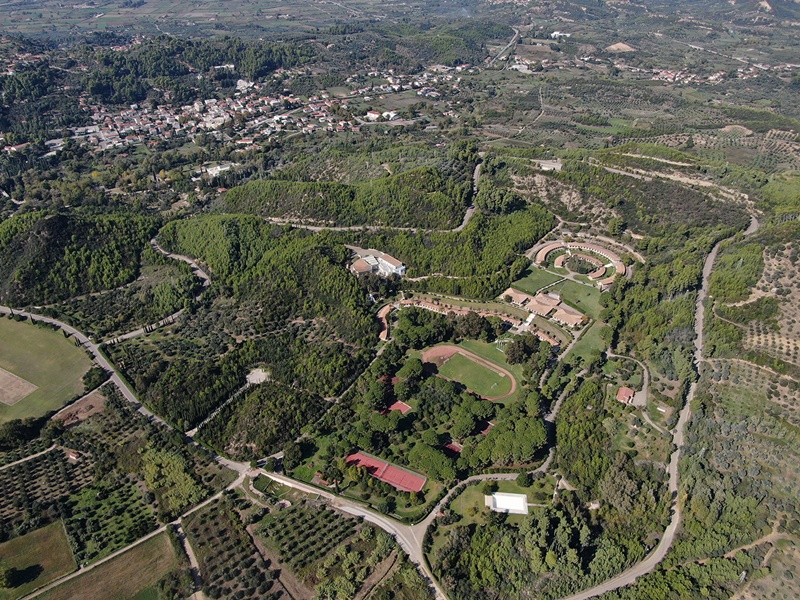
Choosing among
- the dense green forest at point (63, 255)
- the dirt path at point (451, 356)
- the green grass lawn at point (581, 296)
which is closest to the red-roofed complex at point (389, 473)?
the dirt path at point (451, 356)

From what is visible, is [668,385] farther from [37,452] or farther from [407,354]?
[37,452]

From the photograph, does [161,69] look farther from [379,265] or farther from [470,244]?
[470,244]

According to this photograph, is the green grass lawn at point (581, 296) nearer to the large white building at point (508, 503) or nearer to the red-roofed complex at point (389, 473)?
the large white building at point (508, 503)

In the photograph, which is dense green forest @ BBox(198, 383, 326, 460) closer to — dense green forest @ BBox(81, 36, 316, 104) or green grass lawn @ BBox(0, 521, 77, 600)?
green grass lawn @ BBox(0, 521, 77, 600)

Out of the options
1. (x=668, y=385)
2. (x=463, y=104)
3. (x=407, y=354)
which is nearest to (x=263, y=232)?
(x=407, y=354)

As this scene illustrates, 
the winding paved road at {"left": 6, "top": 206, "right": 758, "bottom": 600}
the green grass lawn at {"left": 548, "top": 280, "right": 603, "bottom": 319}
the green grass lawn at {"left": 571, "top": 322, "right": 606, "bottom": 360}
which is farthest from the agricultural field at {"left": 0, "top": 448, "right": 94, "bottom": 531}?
the green grass lawn at {"left": 548, "top": 280, "right": 603, "bottom": 319}
